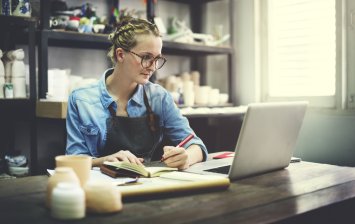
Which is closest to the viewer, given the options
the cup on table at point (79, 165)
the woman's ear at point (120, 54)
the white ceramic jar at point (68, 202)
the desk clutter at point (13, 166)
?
the white ceramic jar at point (68, 202)

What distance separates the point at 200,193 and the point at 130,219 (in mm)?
304

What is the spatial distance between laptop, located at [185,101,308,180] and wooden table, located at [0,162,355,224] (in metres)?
0.05

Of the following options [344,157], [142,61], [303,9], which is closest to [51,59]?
[142,61]

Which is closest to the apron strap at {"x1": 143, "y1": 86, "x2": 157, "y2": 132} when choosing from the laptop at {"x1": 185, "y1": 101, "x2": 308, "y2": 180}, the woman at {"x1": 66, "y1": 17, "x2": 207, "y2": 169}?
the woman at {"x1": 66, "y1": 17, "x2": 207, "y2": 169}

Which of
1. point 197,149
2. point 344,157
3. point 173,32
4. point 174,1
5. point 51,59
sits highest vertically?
point 174,1

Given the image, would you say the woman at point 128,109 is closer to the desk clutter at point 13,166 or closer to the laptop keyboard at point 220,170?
the laptop keyboard at point 220,170

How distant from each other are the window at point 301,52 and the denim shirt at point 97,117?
153 centimetres

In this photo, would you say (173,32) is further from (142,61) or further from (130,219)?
(130,219)

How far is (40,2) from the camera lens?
99.7 inches

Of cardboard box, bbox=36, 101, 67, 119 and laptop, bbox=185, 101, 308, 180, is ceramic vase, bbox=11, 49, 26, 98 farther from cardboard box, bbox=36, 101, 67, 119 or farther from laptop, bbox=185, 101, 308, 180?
laptop, bbox=185, 101, 308, 180

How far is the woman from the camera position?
187 cm

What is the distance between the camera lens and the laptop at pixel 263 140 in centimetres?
128

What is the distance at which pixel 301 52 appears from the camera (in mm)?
3303

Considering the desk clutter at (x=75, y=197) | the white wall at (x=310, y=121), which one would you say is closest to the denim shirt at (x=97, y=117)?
the desk clutter at (x=75, y=197)
